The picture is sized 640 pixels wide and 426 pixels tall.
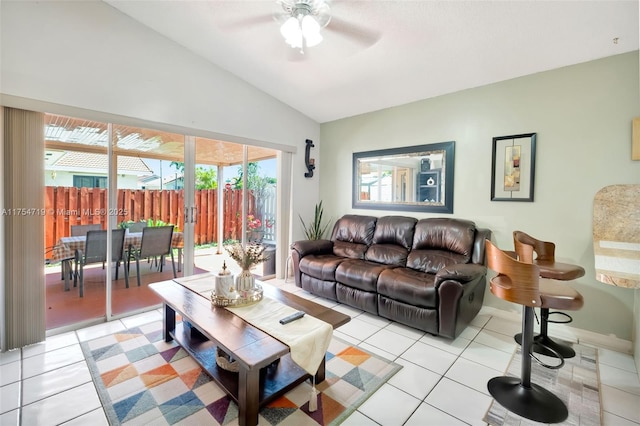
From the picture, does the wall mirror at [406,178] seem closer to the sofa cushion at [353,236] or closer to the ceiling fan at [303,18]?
the sofa cushion at [353,236]

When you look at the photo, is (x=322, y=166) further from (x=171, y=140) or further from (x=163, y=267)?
(x=163, y=267)

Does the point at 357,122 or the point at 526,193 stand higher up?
the point at 357,122

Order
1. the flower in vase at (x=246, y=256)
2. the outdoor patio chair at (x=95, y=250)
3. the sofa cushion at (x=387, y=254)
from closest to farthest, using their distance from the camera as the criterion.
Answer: the flower in vase at (x=246, y=256) → the outdoor patio chair at (x=95, y=250) → the sofa cushion at (x=387, y=254)

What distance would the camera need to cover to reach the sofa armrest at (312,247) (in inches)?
156

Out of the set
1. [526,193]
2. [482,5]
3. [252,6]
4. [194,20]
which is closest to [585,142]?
[526,193]

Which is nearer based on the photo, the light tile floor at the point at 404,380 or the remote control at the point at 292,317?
the light tile floor at the point at 404,380

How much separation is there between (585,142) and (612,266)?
4.14ft

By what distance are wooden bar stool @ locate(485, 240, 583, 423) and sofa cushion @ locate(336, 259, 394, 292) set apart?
50.9 inches

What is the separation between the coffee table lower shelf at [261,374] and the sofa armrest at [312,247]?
179 centimetres

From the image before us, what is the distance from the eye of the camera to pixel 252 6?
254cm

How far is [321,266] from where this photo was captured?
3.60 meters

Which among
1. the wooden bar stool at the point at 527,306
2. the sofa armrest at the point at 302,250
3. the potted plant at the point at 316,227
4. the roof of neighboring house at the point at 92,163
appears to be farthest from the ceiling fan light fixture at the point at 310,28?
the potted plant at the point at 316,227

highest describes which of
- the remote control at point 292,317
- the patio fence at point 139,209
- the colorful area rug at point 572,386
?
the patio fence at point 139,209

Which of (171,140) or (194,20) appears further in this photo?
(171,140)
